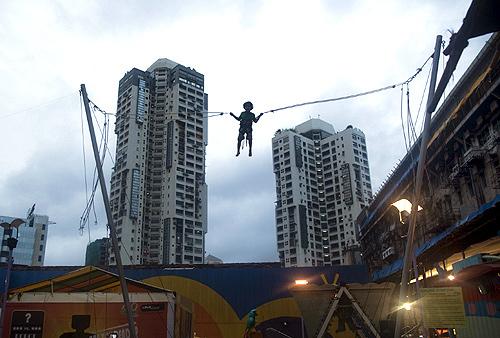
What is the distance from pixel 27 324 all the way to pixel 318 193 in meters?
120

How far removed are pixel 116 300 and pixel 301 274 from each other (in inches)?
974

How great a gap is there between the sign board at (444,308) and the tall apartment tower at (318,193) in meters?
107

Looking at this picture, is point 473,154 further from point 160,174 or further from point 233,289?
point 160,174

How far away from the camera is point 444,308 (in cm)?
870

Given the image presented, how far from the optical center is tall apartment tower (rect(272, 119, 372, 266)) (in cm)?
11781

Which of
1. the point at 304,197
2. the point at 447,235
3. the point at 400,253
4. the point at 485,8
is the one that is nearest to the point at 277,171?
the point at 304,197

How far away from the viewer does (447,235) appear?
15969 mm

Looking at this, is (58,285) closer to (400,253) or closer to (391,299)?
(391,299)

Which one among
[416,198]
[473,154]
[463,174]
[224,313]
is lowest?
[224,313]

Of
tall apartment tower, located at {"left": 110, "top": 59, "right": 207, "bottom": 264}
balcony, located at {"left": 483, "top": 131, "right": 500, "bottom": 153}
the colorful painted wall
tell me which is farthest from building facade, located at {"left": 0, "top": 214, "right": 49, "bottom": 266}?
balcony, located at {"left": 483, "top": 131, "right": 500, "bottom": 153}

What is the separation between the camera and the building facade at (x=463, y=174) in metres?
16.0

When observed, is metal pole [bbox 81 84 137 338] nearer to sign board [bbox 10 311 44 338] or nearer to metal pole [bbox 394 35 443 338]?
metal pole [bbox 394 35 443 338]

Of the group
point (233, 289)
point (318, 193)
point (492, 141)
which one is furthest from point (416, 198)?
point (318, 193)

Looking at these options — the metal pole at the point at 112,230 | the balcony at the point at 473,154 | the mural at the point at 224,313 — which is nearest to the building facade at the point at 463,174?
the balcony at the point at 473,154
